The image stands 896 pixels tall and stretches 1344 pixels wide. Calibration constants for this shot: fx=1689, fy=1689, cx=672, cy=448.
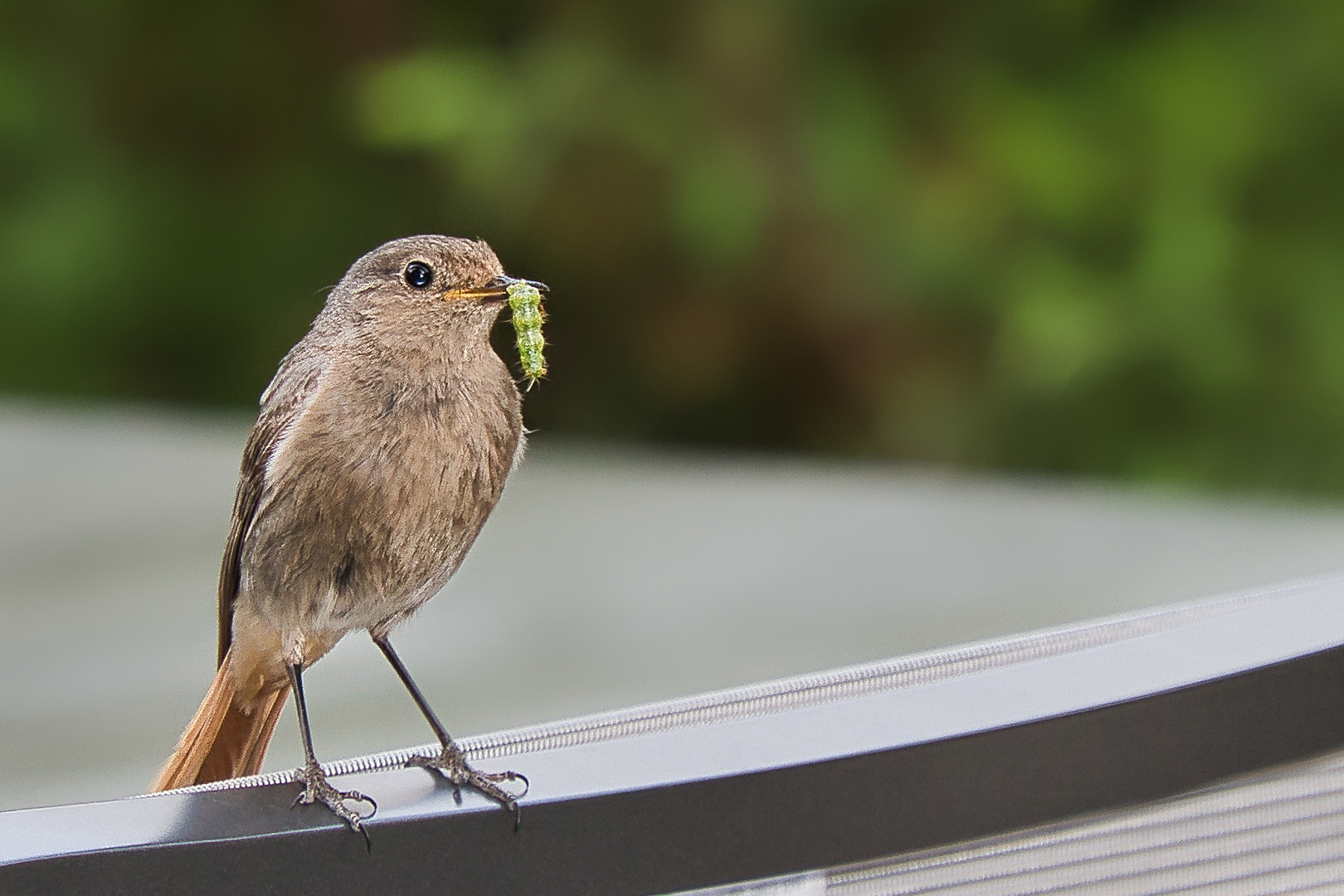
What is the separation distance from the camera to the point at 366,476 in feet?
4.35

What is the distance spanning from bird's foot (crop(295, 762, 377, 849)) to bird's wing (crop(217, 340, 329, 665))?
21 cm

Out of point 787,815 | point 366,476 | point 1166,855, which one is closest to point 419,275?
point 366,476

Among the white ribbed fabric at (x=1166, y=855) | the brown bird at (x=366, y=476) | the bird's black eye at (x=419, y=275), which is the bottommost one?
the white ribbed fabric at (x=1166, y=855)

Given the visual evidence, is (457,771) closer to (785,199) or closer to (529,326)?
(529,326)

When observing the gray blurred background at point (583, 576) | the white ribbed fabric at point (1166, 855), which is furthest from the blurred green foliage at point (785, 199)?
the white ribbed fabric at point (1166, 855)

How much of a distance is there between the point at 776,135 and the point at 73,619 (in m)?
1.93

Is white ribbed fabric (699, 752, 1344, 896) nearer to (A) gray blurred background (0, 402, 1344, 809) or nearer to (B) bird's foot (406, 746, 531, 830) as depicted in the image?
(B) bird's foot (406, 746, 531, 830)

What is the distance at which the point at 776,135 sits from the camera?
13.1ft

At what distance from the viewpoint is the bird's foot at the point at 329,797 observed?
1178 millimetres

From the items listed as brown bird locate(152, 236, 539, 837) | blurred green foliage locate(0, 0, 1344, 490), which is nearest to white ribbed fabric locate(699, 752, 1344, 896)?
brown bird locate(152, 236, 539, 837)

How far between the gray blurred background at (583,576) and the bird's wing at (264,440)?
44.0 inches

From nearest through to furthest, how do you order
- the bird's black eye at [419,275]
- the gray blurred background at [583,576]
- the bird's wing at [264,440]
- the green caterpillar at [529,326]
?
the green caterpillar at [529,326]
the bird's black eye at [419,275]
the bird's wing at [264,440]
the gray blurred background at [583,576]

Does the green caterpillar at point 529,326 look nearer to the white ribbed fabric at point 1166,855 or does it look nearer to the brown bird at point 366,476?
the brown bird at point 366,476

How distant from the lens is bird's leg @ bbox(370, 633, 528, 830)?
122 centimetres
